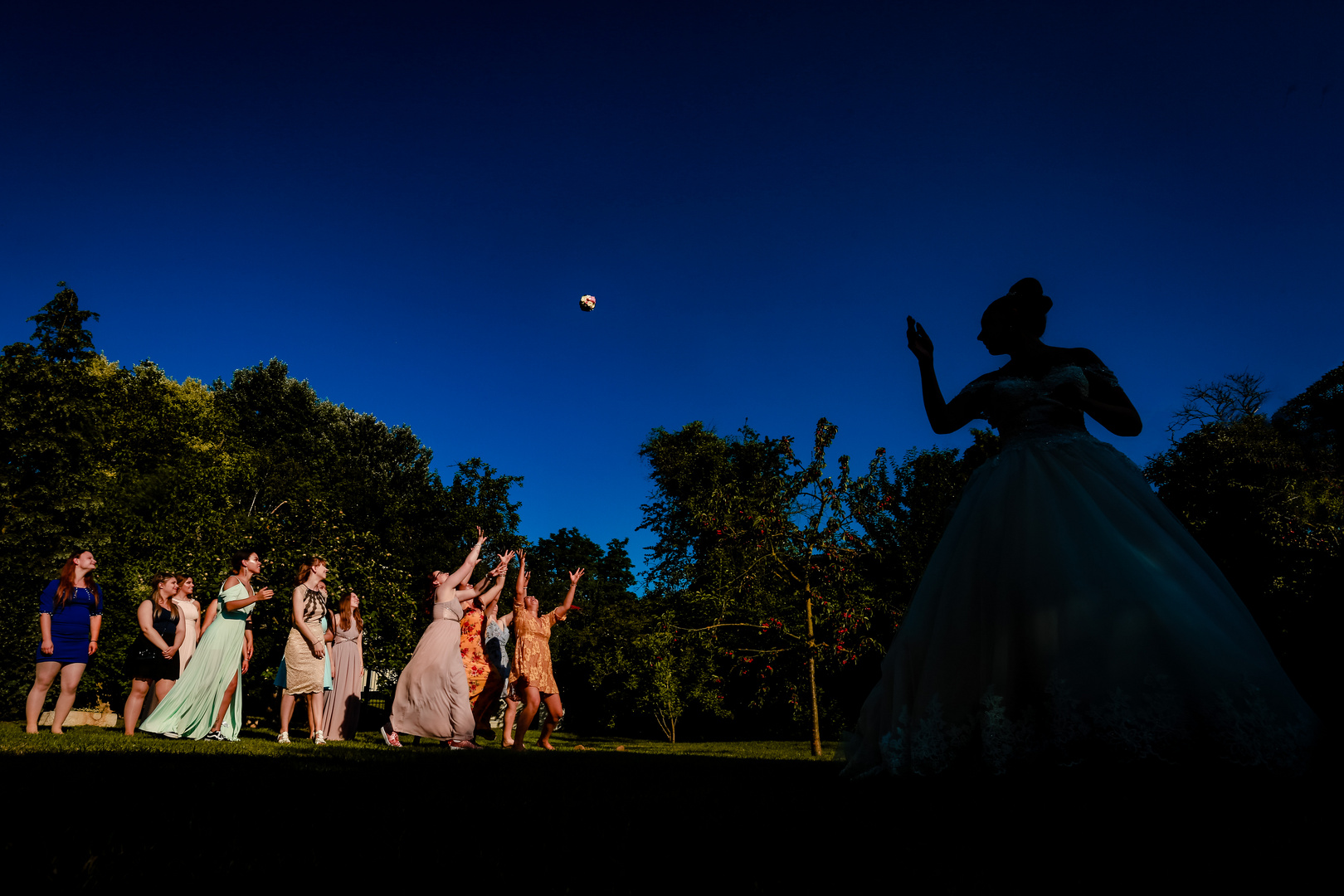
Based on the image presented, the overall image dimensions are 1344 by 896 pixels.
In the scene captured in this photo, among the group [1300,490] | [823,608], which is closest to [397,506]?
[823,608]

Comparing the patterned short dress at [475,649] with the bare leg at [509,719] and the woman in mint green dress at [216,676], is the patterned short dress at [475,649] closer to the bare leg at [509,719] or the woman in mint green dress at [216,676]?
the bare leg at [509,719]

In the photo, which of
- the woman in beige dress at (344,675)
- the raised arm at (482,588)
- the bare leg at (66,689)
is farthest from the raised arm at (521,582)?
the bare leg at (66,689)

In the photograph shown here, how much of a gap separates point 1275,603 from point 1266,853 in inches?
871

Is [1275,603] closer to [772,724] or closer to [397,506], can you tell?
[772,724]

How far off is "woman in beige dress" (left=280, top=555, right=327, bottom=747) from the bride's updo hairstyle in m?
8.60

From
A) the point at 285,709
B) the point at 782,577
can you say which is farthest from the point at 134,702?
the point at 782,577

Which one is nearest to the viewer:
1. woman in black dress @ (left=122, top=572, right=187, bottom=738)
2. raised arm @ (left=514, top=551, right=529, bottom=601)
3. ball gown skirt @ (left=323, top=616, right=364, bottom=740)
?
woman in black dress @ (left=122, top=572, right=187, bottom=738)

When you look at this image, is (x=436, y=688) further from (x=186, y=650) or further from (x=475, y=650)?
(x=186, y=650)

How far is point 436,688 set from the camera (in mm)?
9039

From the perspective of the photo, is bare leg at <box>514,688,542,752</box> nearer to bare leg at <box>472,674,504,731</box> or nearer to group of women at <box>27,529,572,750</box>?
group of women at <box>27,529,572,750</box>

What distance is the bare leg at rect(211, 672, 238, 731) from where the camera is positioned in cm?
957

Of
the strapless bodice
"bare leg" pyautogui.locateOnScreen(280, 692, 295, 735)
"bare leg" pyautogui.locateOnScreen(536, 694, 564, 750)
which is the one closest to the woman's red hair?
"bare leg" pyautogui.locateOnScreen(280, 692, 295, 735)

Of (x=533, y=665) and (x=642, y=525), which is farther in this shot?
(x=642, y=525)

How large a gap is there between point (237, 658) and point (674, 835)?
379 inches
